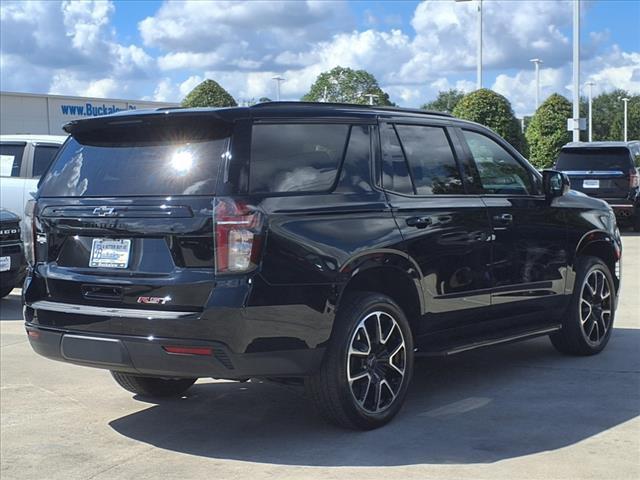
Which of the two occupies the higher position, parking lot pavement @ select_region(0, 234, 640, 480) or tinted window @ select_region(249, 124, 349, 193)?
tinted window @ select_region(249, 124, 349, 193)

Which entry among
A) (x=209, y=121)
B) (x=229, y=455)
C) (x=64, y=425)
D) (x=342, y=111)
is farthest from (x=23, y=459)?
(x=342, y=111)

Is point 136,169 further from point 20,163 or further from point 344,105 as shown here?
point 20,163

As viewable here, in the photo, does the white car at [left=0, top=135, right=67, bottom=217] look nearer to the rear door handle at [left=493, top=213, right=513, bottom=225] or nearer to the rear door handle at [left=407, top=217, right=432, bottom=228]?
the rear door handle at [left=493, top=213, right=513, bottom=225]

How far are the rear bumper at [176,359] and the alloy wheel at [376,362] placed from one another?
35 cm

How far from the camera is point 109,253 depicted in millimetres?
4562

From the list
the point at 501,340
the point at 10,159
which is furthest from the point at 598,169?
the point at 501,340

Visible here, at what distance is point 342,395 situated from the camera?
466 centimetres

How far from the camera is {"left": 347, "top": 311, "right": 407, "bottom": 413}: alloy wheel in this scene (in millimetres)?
4789

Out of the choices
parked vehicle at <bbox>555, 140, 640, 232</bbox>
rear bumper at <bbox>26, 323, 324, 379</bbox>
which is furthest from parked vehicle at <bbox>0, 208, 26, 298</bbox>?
parked vehicle at <bbox>555, 140, 640, 232</bbox>

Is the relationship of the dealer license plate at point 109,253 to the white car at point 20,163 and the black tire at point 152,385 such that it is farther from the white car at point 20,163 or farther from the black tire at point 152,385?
the white car at point 20,163

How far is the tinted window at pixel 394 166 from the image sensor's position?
511 centimetres

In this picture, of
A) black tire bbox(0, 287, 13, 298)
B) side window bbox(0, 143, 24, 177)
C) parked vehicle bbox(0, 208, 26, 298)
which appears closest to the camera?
parked vehicle bbox(0, 208, 26, 298)

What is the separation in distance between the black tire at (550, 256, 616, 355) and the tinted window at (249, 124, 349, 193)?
8.78 feet

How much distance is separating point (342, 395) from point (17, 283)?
6.49m
